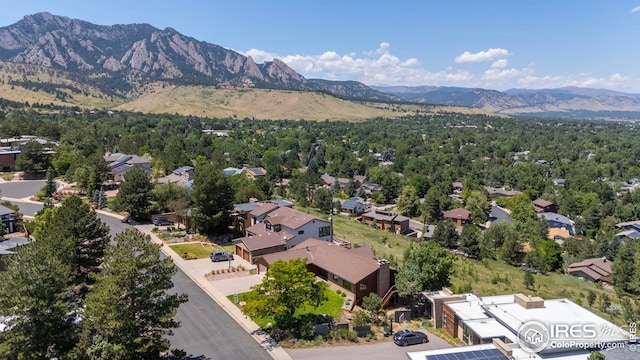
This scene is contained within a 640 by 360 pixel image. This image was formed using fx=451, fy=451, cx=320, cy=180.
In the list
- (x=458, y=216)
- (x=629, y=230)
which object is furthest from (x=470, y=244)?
(x=629, y=230)

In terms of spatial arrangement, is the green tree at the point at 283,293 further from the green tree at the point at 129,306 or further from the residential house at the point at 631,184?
the residential house at the point at 631,184

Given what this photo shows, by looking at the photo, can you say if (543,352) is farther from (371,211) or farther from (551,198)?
(551,198)

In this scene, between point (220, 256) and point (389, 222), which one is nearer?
point (220, 256)

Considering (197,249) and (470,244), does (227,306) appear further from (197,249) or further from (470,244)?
(470,244)

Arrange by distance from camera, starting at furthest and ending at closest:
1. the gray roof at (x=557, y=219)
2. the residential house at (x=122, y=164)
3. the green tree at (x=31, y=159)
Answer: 1. the gray roof at (x=557, y=219)
2. the residential house at (x=122, y=164)
3. the green tree at (x=31, y=159)

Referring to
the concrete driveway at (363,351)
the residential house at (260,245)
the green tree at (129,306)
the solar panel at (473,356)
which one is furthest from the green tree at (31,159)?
the solar panel at (473,356)

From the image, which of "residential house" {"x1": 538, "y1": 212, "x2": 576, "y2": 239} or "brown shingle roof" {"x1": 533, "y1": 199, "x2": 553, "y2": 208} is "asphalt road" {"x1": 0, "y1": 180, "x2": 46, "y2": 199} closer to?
"residential house" {"x1": 538, "y1": 212, "x2": 576, "y2": 239}

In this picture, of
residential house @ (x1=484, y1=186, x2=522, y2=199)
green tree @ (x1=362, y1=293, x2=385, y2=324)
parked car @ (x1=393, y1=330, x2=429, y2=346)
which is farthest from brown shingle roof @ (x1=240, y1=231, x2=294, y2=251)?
residential house @ (x1=484, y1=186, x2=522, y2=199)
